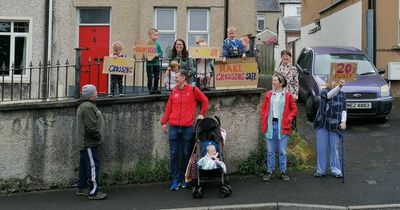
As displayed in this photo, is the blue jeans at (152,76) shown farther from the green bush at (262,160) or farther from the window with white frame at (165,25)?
the window with white frame at (165,25)

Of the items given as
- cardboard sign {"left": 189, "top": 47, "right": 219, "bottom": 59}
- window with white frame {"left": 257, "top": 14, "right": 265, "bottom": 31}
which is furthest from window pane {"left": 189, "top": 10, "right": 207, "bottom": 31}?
window with white frame {"left": 257, "top": 14, "right": 265, "bottom": 31}

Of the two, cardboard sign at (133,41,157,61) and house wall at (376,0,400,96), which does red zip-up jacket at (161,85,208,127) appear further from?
house wall at (376,0,400,96)

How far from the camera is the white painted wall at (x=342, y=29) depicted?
61.1 ft

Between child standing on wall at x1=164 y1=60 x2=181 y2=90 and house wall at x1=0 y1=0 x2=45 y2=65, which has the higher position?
house wall at x1=0 y1=0 x2=45 y2=65

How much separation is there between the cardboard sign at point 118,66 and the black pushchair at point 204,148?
1.84 metres

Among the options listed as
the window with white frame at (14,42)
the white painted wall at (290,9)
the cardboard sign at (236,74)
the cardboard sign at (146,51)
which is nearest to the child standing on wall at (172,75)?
the cardboard sign at (146,51)

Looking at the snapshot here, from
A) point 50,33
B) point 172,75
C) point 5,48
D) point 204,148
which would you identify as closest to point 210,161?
point 204,148

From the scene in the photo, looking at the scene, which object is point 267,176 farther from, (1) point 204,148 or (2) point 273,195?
(1) point 204,148

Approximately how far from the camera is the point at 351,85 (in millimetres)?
12305

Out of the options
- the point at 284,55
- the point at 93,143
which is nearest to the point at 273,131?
the point at 284,55

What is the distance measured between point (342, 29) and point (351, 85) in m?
9.36

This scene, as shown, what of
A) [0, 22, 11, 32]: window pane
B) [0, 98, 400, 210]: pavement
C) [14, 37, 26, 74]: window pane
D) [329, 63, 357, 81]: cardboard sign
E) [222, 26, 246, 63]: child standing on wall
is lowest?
[0, 98, 400, 210]: pavement

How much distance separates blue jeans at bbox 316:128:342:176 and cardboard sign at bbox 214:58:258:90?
1551mm

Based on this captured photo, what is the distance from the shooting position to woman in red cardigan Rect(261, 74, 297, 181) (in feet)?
28.2
